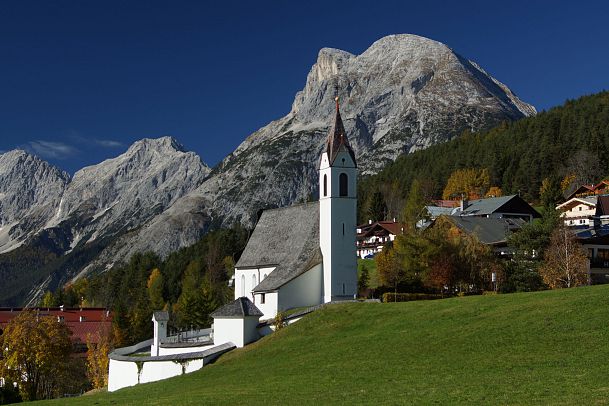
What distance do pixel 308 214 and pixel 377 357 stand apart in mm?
34411

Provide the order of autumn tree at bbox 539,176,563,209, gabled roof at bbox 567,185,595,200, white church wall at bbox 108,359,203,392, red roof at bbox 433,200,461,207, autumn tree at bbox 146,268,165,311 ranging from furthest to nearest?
red roof at bbox 433,200,461,207
gabled roof at bbox 567,185,595,200
autumn tree at bbox 146,268,165,311
autumn tree at bbox 539,176,563,209
white church wall at bbox 108,359,203,392

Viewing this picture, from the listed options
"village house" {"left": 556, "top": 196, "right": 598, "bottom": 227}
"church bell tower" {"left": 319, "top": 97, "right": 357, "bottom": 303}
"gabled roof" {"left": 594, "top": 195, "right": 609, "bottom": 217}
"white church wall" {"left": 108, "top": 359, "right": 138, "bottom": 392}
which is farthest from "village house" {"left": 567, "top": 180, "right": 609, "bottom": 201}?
"white church wall" {"left": 108, "top": 359, "right": 138, "bottom": 392}

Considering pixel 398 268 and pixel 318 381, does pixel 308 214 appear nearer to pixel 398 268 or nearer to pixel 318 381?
pixel 398 268

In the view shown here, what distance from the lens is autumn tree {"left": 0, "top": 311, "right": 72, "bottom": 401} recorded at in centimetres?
5816

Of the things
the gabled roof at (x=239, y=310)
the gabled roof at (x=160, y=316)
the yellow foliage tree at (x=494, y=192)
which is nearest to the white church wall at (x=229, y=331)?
the gabled roof at (x=239, y=310)

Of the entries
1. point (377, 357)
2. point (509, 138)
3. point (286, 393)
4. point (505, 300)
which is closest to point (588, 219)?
point (509, 138)

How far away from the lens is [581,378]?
80.0 ft

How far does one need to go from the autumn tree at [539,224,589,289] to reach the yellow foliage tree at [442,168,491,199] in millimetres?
80739

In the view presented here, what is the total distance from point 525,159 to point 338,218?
9244 cm

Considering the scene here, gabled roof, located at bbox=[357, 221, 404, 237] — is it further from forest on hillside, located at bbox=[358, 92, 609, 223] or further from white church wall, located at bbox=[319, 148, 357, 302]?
white church wall, located at bbox=[319, 148, 357, 302]

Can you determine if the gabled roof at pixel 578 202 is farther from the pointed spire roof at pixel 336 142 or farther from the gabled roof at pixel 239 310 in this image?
the gabled roof at pixel 239 310

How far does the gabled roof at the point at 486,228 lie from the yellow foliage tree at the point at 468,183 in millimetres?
56884

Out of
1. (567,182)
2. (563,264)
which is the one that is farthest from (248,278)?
(567,182)

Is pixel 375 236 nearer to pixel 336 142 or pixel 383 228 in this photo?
pixel 383 228
